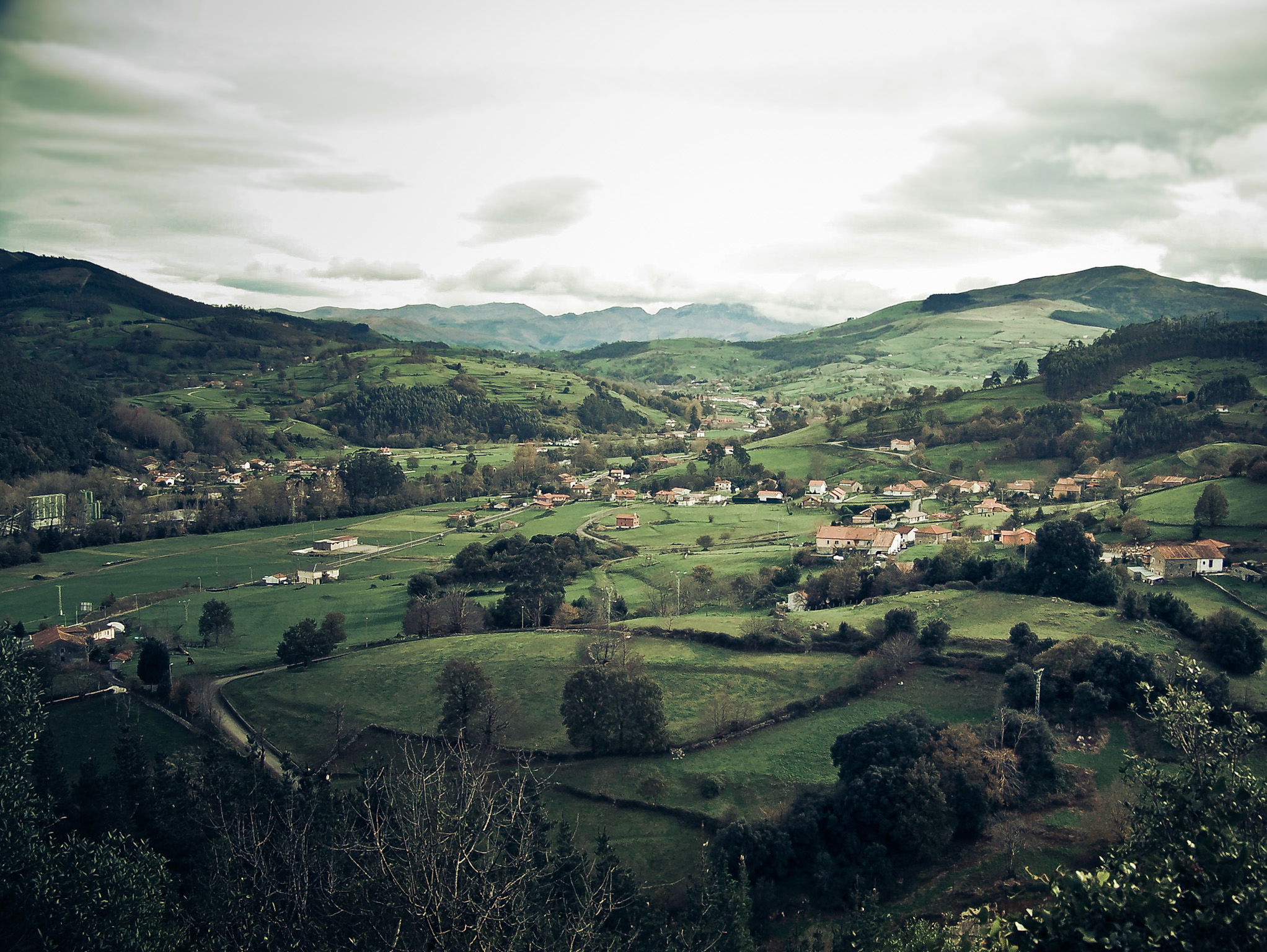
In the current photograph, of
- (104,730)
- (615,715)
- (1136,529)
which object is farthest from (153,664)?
(1136,529)

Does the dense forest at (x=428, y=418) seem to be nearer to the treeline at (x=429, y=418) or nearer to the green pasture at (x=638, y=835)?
the treeline at (x=429, y=418)

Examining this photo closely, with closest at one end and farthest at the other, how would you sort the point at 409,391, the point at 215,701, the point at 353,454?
the point at 215,701
the point at 353,454
the point at 409,391

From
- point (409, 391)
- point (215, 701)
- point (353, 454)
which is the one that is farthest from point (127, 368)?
point (215, 701)

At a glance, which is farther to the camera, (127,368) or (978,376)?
(978,376)

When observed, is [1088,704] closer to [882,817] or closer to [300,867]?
[882,817]

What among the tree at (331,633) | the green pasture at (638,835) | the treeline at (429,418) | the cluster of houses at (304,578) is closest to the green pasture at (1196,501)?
the green pasture at (638,835)

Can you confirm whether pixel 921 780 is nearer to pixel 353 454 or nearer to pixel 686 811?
pixel 686 811
